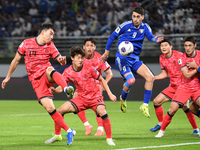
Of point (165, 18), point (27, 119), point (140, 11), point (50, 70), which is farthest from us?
point (165, 18)

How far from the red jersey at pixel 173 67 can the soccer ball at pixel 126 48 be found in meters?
0.74

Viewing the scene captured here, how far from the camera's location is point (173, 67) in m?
7.82

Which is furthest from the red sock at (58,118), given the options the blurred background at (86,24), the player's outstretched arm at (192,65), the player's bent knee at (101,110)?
the blurred background at (86,24)

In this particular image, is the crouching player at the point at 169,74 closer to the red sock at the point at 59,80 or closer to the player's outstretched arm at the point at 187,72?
the player's outstretched arm at the point at 187,72

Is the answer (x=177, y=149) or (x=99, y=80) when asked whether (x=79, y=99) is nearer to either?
(x=99, y=80)

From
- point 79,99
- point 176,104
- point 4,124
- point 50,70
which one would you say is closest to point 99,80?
point 79,99

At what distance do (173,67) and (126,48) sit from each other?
1.10 meters

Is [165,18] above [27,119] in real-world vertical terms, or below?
above

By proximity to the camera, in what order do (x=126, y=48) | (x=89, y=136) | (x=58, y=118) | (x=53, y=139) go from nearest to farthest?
(x=58, y=118) < (x=53, y=139) < (x=89, y=136) < (x=126, y=48)

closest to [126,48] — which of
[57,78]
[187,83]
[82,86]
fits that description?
[187,83]

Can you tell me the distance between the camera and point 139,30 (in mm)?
8031

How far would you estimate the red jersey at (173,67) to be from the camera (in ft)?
25.3

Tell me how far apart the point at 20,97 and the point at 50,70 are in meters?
9.93

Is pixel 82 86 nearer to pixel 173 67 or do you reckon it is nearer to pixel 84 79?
pixel 84 79
